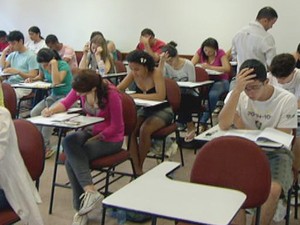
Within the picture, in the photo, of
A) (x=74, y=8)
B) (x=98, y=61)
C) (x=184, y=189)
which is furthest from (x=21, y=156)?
(x=74, y=8)

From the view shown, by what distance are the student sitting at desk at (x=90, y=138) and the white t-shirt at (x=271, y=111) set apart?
87 centimetres

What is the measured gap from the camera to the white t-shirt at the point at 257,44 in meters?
4.61

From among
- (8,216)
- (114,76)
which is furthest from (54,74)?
(8,216)

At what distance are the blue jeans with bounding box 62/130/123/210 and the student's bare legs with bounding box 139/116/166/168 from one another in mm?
653

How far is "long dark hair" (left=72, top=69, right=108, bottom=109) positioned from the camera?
9.60ft

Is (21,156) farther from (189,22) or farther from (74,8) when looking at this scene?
(74,8)

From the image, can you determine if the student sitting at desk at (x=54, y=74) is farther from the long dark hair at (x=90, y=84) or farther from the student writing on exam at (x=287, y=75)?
the student writing on exam at (x=287, y=75)

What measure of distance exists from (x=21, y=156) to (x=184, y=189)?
0.85 meters

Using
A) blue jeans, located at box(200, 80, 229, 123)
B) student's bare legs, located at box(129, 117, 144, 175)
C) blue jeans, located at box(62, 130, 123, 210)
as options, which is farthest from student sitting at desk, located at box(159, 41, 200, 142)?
blue jeans, located at box(62, 130, 123, 210)

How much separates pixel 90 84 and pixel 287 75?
139 centimetres

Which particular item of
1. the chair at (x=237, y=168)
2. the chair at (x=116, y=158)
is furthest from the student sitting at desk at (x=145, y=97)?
the chair at (x=237, y=168)

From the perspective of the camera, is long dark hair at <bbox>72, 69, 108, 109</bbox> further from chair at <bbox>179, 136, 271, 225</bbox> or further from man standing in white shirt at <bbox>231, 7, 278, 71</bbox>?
man standing in white shirt at <bbox>231, 7, 278, 71</bbox>

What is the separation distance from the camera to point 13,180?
1.96 m

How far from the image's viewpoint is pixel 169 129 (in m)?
3.74
